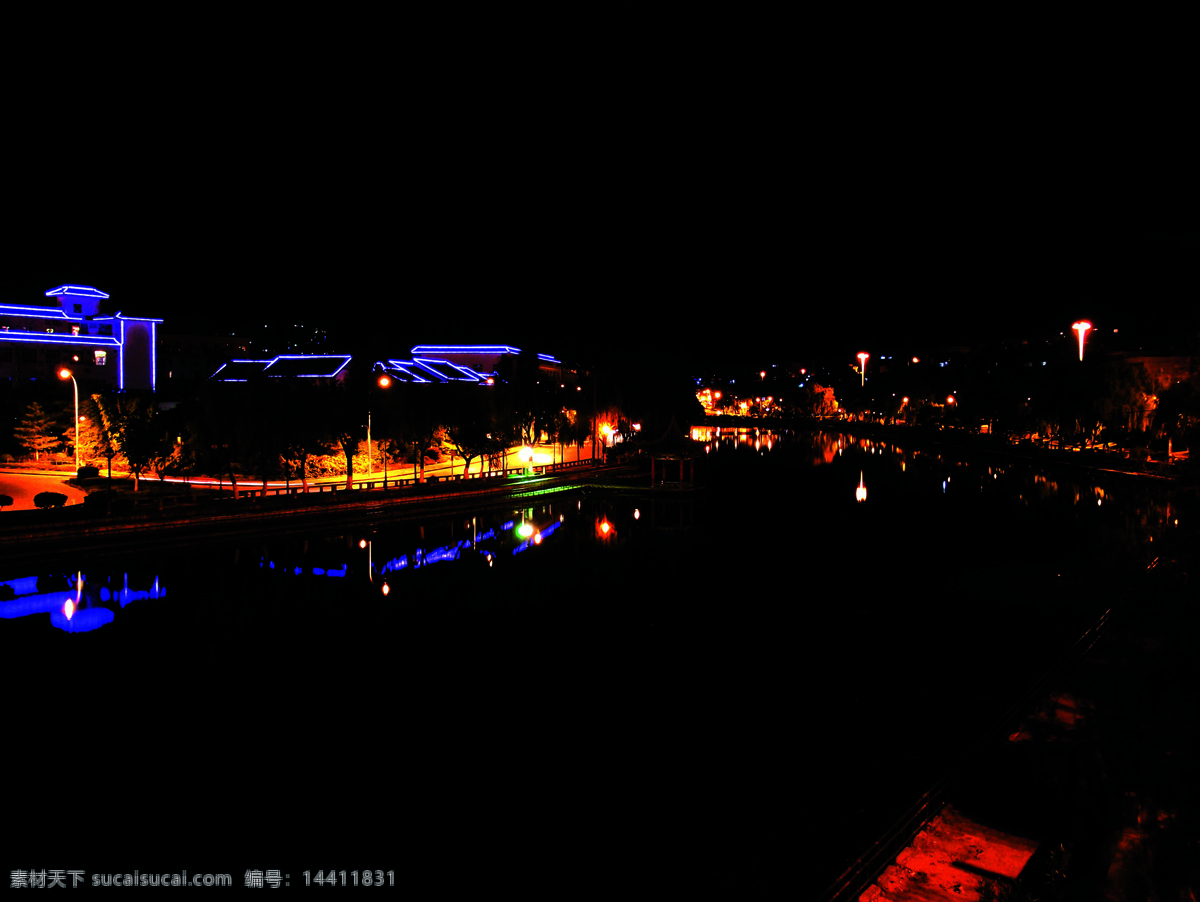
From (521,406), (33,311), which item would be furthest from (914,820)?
(33,311)

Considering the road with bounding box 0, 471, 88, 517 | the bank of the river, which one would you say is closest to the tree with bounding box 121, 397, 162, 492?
the road with bounding box 0, 471, 88, 517

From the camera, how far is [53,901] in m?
5.96

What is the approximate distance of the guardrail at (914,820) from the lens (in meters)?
5.44

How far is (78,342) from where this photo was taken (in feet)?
119

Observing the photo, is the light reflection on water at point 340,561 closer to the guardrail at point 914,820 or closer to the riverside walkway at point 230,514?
the riverside walkway at point 230,514

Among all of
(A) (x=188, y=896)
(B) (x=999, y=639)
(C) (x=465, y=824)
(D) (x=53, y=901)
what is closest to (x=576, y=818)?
(C) (x=465, y=824)

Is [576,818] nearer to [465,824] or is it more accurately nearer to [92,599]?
[465,824]

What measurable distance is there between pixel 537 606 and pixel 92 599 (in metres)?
8.54

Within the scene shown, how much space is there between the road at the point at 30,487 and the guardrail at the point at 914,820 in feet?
74.6

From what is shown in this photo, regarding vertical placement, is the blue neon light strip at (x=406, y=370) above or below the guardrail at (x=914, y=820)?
above

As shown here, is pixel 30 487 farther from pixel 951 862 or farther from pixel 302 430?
pixel 951 862

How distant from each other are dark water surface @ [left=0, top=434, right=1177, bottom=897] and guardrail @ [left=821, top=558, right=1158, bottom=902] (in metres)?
0.50

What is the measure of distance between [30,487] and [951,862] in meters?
27.4

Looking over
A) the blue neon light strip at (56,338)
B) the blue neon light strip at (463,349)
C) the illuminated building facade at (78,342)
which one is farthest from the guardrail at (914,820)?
the blue neon light strip at (463,349)
